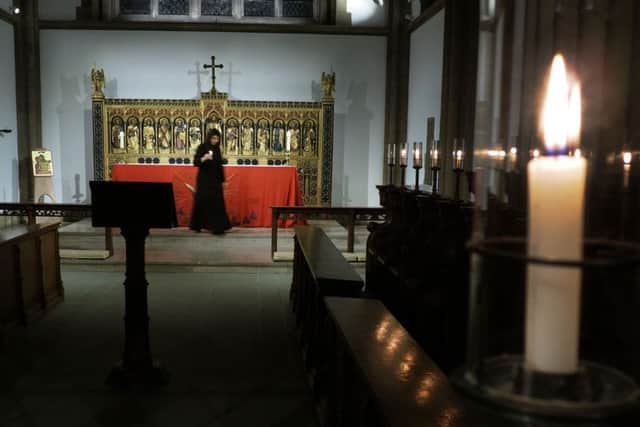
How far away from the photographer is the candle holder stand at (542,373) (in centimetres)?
62

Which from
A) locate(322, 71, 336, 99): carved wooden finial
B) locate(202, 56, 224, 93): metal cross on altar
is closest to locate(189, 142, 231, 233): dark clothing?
locate(202, 56, 224, 93): metal cross on altar

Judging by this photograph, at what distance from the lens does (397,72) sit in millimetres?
13094

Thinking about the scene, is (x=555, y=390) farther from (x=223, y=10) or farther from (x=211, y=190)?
(x=223, y=10)

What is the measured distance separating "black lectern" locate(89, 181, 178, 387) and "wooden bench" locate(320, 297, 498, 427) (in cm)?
123

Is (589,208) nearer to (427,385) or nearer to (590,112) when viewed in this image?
(590,112)

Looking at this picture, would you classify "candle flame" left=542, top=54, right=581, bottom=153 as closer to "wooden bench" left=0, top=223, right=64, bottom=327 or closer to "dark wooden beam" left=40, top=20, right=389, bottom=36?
"wooden bench" left=0, top=223, right=64, bottom=327

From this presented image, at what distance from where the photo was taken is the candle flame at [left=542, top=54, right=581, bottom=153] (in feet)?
2.11

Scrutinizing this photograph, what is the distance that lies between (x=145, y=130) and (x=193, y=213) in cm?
324

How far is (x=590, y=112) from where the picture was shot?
0.83 meters

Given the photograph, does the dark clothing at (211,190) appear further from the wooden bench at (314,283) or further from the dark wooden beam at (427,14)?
the dark wooden beam at (427,14)

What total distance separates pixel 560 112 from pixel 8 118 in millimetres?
13376

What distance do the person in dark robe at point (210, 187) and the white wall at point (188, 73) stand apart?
3516 mm

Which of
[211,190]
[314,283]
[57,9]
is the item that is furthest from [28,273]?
[57,9]

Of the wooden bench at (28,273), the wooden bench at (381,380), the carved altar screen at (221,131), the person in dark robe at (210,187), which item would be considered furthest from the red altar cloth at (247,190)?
the wooden bench at (381,380)
